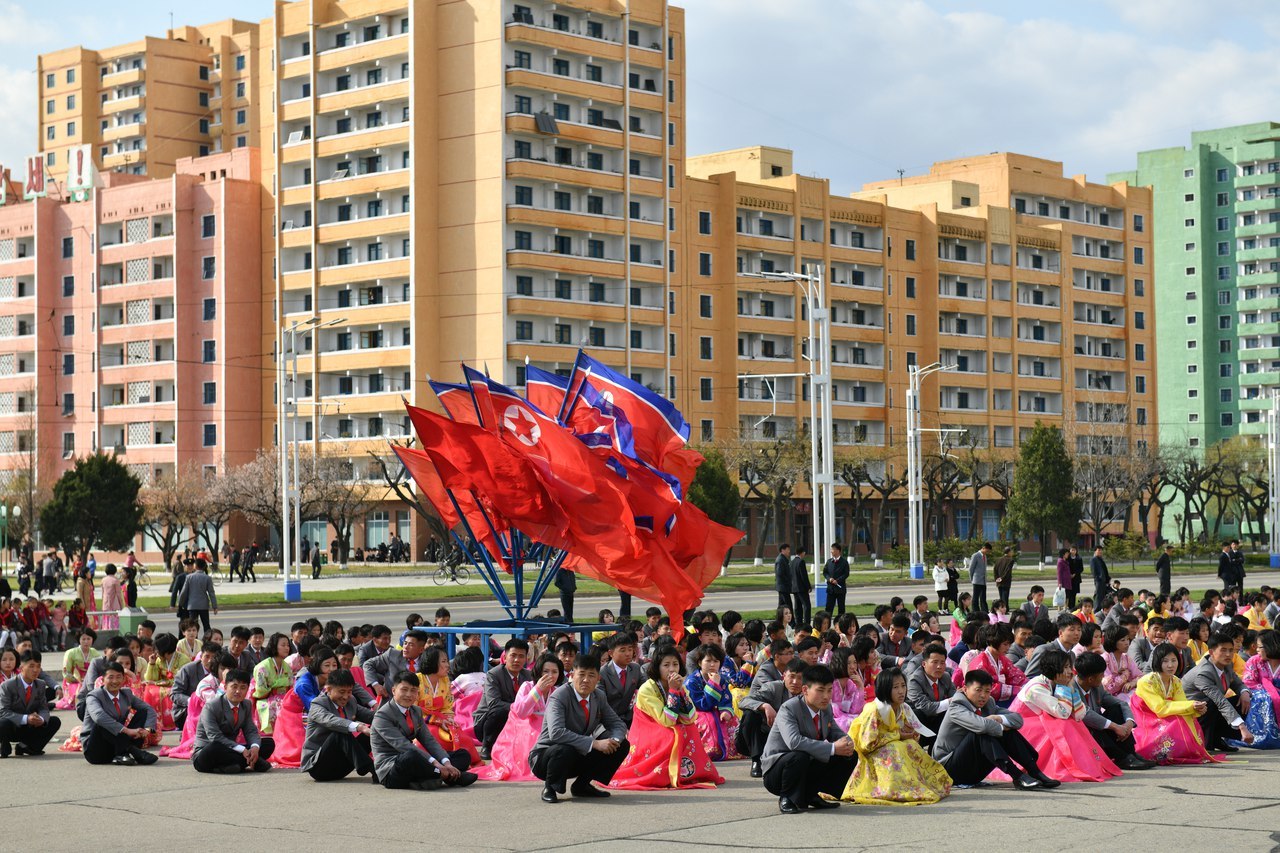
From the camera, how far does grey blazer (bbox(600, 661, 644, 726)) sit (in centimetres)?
1558

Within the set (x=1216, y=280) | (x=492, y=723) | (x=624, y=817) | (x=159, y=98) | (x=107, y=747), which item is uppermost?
(x=159, y=98)

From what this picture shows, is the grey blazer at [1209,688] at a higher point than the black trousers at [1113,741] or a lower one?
higher

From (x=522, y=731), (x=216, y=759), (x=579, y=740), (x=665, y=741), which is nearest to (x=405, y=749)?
(x=522, y=731)

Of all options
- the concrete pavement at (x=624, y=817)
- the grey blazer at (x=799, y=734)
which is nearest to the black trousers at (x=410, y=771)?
the concrete pavement at (x=624, y=817)

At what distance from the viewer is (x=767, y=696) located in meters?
15.4

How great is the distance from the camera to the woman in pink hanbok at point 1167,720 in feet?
51.2

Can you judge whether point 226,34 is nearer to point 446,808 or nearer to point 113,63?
point 113,63

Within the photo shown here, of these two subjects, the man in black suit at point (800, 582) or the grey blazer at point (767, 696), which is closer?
the grey blazer at point (767, 696)

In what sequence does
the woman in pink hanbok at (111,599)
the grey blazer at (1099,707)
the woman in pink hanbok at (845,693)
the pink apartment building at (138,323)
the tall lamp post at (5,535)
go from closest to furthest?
the grey blazer at (1099,707), the woman in pink hanbok at (845,693), the woman in pink hanbok at (111,599), the tall lamp post at (5,535), the pink apartment building at (138,323)

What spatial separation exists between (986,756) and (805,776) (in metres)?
1.93

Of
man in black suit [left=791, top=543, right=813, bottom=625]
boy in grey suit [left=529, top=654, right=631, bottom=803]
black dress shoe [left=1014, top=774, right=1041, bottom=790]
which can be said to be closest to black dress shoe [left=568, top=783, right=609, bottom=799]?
boy in grey suit [left=529, top=654, right=631, bottom=803]

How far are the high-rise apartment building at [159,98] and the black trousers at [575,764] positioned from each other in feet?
355

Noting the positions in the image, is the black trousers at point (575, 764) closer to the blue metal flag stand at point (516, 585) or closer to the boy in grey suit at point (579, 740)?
the boy in grey suit at point (579, 740)

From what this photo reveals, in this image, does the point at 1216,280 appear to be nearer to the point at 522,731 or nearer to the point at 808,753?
the point at 522,731
